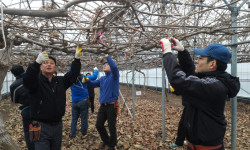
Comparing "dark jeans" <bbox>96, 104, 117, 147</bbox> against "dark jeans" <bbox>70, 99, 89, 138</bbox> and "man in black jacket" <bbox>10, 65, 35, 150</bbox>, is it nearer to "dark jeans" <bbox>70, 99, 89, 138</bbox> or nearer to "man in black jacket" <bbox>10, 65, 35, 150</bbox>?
"dark jeans" <bbox>70, 99, 89, 138</bbox>

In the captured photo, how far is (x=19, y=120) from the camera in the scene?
616 centimetres

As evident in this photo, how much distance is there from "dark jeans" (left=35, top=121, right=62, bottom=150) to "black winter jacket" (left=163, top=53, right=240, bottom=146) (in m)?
1.65

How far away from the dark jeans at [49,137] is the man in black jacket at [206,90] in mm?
1648

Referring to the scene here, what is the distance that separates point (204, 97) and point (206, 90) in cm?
9

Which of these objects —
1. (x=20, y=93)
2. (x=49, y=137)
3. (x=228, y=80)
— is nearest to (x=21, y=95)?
(x=20, y=93)

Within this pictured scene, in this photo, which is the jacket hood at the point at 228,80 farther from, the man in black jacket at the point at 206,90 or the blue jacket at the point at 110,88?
the blue jacket at the point at 110,88

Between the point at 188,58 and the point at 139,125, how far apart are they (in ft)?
12.8

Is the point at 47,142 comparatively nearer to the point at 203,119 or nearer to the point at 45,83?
the point at 45,83

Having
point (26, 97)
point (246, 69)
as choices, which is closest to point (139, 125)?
point (26, 97)

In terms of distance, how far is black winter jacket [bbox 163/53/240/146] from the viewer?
1.52m

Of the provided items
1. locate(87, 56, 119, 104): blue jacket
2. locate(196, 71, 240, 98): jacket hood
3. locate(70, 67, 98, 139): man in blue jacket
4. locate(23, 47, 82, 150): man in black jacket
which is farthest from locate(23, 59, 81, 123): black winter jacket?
locate(70, 67, 98, 139): man in blue jacket

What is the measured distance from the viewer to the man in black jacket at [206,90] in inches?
60.1

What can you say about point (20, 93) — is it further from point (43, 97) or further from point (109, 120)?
point (109, 120)

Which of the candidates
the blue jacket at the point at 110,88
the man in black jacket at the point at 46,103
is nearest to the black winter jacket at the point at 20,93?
the man in black jacket at the point at 46,103
